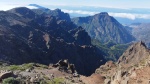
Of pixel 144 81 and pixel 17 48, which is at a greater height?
pixel 144 81

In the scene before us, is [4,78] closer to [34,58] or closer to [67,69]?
[67,69]

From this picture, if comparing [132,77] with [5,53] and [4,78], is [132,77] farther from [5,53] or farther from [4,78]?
[5,53]

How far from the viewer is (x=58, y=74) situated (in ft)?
203

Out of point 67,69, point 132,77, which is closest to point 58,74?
point 67,69

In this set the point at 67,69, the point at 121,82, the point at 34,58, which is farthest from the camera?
the point at 34,58

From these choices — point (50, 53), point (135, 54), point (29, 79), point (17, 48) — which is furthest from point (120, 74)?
point (50, 53)

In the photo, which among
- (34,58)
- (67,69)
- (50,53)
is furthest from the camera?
(50,53)

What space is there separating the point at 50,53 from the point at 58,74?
125m

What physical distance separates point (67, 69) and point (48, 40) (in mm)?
127937

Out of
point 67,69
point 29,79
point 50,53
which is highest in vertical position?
point 29,79

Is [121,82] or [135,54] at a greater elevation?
[121,82]

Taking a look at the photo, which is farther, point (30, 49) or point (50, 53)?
point (50, 53)

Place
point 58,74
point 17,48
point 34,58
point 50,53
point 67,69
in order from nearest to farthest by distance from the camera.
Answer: point 58,74, point 67,69, point 17,48, point 34,58, point 50,53

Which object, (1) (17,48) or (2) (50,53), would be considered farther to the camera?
(2) (50,53)
